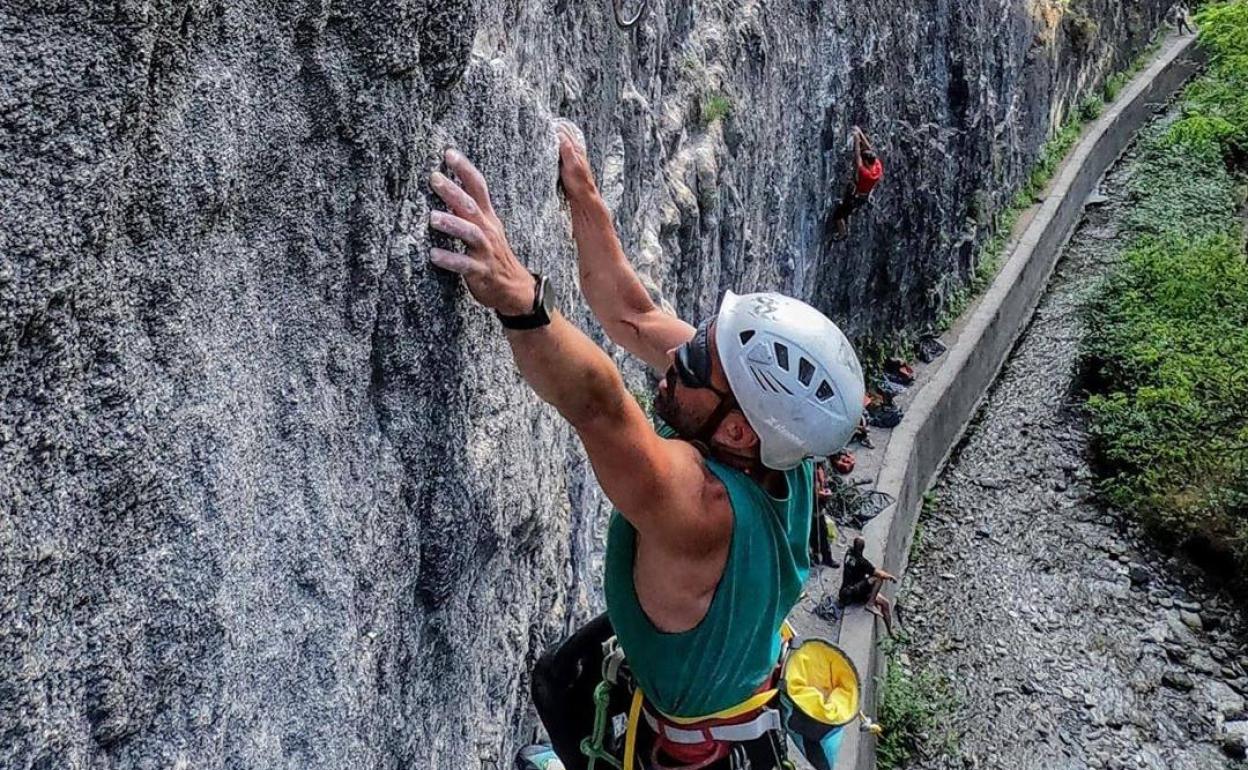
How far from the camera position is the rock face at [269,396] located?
1.48m

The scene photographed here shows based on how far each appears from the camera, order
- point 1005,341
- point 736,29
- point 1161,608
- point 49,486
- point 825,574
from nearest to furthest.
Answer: point 49,486, point 736,29, point 825,574, point 1161,608, point 1005,341

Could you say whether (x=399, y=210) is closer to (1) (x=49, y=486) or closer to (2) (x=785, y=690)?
(1) (x=49, y=486)

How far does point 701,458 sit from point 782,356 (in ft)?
1.11

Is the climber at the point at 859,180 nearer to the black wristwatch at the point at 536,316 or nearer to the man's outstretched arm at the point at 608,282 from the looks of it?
the man's outstretched arm at the point at 608,282

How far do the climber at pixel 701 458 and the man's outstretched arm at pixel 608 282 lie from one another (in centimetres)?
64

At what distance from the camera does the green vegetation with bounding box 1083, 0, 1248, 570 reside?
1166cm

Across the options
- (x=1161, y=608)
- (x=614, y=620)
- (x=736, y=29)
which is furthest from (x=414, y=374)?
(x=1161, y=608)

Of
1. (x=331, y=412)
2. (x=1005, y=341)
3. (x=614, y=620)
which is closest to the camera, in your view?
(x=331, y=412)

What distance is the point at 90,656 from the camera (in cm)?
158

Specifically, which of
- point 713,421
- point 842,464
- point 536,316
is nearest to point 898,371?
point 842,464

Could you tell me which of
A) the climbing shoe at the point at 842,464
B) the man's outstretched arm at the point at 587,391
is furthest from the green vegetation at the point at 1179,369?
the man's outstretched arm at the point at 587,391

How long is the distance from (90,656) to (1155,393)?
13.7 m

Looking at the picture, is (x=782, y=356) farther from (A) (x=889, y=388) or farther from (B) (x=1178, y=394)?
(B) (x=1178, y=394)

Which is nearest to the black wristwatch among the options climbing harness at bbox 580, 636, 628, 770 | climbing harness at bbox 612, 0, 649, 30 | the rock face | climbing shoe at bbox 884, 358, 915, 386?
the rock face
